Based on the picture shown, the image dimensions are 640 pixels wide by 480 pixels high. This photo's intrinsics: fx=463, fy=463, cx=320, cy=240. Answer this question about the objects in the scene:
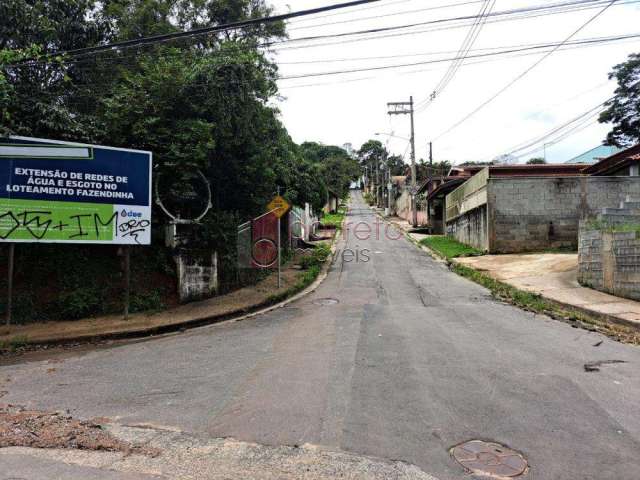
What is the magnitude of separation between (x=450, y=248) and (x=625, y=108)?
87.7ft

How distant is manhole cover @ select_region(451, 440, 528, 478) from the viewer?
3.54 metres

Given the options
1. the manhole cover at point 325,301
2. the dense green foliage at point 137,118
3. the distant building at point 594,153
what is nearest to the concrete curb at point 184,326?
the manhole cover at point 325,301

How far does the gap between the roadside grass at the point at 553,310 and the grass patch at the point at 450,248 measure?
5876mm

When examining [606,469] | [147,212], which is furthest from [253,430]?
[147,212]

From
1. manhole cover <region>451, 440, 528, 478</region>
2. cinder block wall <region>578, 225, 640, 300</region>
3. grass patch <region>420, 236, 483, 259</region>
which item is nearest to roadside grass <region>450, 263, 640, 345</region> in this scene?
→ cinder block wall <region>578, 225, 640, 300</region>

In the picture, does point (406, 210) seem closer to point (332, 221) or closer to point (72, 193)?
point (332, 221)

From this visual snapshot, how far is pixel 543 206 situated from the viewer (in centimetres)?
1986

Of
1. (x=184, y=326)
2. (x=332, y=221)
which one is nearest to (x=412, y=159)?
(x=332, y=221)

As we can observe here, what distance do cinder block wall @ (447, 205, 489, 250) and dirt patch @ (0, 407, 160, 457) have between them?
18.9 meters

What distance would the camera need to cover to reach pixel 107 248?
1104cm

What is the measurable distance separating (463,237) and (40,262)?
20826 millimetres

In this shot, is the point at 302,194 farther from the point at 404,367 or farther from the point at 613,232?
the point at 404,367

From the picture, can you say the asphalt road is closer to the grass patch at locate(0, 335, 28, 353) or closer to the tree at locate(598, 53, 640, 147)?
the grass patch at locate(0, 335, 28, 353)

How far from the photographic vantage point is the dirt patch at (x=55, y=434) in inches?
160
